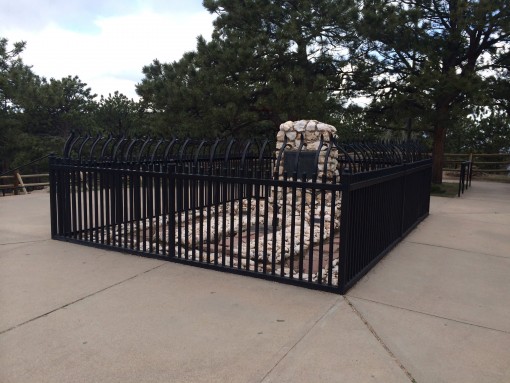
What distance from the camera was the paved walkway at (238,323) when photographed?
2826 mm

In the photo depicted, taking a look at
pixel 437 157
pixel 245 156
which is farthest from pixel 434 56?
pixel 245 156

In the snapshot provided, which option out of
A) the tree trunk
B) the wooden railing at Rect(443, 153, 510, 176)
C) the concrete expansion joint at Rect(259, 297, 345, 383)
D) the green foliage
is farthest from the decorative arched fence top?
the green foliage

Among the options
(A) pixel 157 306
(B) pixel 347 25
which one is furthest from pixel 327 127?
(B) pixel 347 25

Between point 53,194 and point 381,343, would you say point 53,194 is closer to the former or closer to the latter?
point 53,194

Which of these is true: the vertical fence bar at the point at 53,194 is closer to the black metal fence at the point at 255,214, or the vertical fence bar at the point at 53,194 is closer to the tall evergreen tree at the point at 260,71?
the black metal fence at the point at 255,214

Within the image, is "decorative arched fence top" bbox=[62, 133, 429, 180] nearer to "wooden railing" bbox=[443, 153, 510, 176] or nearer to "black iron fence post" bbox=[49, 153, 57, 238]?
"black iron fence post" bbox=[49, 153, 57, 238]

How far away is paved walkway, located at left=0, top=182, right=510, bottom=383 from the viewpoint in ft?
9.27

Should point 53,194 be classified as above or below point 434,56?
below

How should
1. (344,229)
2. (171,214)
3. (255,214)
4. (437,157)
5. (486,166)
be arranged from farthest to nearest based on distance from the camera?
1. (486,166)
2. (437,157)
3. (255,214)
4. (171,214)
5. (344,229)

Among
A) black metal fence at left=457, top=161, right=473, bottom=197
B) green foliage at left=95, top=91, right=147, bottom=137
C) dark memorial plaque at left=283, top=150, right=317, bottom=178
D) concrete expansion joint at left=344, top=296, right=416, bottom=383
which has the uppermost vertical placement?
green foliage at left=95, top=91, right=147, bottom=137

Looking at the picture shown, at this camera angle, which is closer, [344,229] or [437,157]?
[344,229]

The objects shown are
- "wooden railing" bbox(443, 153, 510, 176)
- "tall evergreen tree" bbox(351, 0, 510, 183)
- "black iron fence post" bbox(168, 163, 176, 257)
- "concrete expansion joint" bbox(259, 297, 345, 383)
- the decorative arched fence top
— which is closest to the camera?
"concrete expansion joint" bbox(259, 297, 345, 383)

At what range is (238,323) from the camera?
3496mm

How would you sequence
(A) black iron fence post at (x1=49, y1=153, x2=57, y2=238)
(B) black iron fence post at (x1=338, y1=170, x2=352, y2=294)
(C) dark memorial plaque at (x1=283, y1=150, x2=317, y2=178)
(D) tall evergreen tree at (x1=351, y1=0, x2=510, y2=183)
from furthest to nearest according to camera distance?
(D) tall evergreen tree at (x1=351, y1=0, x2=510, y2=183) → (C) dark memorial plaque at (x1=283, y1=150, x2=317, y2=178) → (A) black iron fence post at (x1=49, y1=153, x2=57, y2=238) → (B) black iron fence post at (x1=338, y1=170, x2=352, y2=294)
